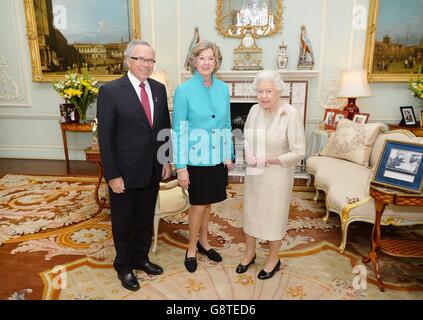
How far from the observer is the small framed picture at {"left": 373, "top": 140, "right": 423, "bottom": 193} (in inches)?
93.7

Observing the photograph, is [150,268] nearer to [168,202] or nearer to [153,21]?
[168,202]

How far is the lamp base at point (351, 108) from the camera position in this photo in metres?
4.91

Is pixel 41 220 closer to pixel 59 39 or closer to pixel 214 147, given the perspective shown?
pixel 214 147

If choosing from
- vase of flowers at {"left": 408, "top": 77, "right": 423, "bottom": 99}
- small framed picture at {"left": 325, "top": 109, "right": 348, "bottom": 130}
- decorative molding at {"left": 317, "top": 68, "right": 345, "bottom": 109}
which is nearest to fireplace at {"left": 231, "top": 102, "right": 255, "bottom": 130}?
decorative molding at {"left": 317, "top": 68, "right": 345, "bottom": 109}

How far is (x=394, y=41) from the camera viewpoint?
5102 mm

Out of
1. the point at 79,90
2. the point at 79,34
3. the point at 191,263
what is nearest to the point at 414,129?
the point at 191,263

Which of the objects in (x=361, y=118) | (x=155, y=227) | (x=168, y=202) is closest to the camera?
(x=155, y=227)

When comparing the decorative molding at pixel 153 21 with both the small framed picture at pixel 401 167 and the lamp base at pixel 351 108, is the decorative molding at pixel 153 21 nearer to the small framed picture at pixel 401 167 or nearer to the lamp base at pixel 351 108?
the lamp base at pixel 351 108

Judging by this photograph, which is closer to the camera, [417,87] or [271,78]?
[271,78]

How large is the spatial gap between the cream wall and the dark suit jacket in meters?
3.47

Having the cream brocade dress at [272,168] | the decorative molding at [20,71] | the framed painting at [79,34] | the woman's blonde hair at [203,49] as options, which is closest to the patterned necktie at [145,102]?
the woman's blonde hair at [203,49]

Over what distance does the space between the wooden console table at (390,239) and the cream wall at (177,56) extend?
319 cm

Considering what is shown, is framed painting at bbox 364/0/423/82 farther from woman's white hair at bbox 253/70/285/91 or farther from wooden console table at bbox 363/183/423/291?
woman's white hair at bbox 253/70/285/91

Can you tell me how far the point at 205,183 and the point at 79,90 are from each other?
3689mm
